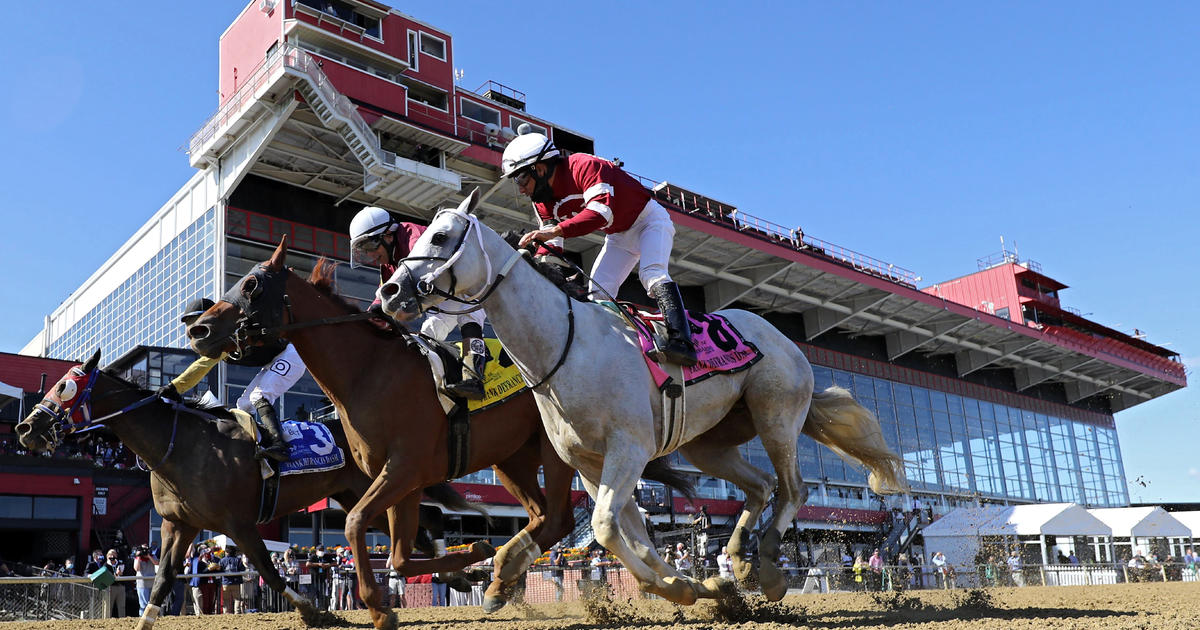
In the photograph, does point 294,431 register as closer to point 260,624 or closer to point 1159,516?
point 260,624

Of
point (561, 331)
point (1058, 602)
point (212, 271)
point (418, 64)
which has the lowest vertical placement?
point (1058, 602)

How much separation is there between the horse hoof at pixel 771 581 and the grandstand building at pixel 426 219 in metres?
13.8

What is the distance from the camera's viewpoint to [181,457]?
314 inches

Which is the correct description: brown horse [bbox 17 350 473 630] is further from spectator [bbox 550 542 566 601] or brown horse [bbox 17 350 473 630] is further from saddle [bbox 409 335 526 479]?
spectator [bbox 550 542 566 601]

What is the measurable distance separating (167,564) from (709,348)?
4.69 m

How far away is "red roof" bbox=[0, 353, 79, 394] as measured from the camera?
3067 cm

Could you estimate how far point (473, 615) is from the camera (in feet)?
31.9

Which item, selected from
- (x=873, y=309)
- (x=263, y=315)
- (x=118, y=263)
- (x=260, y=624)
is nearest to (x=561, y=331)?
(x=263, y=315)

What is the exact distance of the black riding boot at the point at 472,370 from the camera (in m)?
6.74

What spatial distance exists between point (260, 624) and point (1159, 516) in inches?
1245

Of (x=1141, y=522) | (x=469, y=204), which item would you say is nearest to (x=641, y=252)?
(x=469, y=204)

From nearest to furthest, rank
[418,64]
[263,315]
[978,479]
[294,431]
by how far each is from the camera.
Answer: [263,315] → [294,431] → [418,64] → [978,479]

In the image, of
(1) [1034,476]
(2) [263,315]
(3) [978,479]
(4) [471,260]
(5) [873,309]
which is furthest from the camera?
(1) [1034,476]

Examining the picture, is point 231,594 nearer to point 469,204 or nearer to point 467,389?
point 467,389
